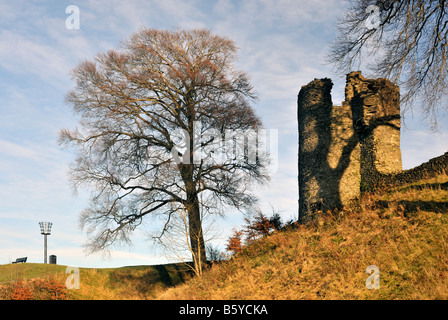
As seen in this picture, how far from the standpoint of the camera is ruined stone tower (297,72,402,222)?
1748 cm

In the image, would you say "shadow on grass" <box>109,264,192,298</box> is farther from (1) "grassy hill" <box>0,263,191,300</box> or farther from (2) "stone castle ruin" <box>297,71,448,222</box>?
(2) "stone castle ruin" <box>297,71,448,222</box>

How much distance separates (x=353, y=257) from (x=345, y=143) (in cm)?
804

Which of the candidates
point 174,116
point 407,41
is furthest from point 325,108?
point 174,116

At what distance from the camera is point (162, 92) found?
2073 centimetres

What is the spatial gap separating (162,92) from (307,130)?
7850 mm

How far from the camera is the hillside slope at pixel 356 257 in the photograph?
9.62 metres

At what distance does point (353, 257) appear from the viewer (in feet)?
36.5

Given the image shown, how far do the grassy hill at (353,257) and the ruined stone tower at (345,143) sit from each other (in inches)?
63.3

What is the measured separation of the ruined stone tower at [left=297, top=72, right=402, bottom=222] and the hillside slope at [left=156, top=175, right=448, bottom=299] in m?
1.92

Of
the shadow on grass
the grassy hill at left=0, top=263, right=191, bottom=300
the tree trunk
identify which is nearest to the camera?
the grassy hill at left=0, top=263, right=191, bottom=300
